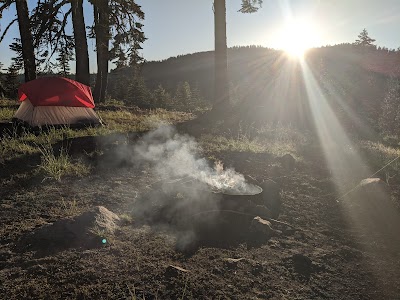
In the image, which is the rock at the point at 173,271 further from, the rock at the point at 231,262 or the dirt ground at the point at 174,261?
the rock at the point at 231,262

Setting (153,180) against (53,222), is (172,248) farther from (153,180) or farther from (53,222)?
(153,180)

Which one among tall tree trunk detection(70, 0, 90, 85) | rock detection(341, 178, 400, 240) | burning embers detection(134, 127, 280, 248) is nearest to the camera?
burning embers detection(134, 127, 280, 248)

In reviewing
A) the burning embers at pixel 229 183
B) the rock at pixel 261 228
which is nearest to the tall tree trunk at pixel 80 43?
the burning embers at pixel 229 183

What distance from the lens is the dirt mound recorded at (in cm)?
373

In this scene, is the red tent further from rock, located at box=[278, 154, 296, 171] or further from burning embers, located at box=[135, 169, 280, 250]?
rock, located at box=[278, 154, 296, 171]

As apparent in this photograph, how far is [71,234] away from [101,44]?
13.1 m

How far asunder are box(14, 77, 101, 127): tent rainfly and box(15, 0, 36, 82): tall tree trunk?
443cm

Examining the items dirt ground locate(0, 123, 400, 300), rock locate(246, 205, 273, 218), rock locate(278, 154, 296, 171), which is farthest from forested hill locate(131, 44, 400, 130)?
dirt ground locate(0, 123, 400, 300)

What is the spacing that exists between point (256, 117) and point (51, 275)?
1162 cm

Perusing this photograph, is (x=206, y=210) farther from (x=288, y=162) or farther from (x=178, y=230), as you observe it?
(x=288, y=162)

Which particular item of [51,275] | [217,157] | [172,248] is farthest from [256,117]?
[51,275]

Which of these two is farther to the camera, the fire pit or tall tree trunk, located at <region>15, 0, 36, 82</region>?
tall tree trunk, located at <region>15, 0, 36, 82</region>

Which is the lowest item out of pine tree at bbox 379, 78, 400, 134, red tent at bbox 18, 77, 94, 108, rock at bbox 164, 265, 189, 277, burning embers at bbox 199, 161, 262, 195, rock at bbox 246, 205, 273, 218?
rock at bbox 164, 265, 189, 277

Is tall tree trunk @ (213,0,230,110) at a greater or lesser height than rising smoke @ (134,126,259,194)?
greater
